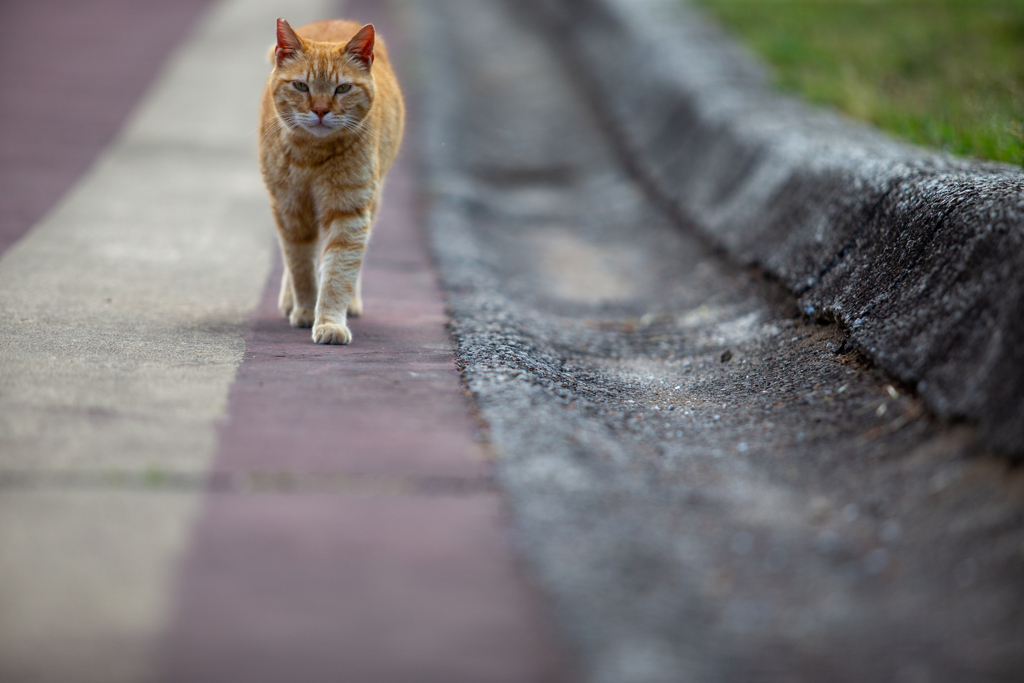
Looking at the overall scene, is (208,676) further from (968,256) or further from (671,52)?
(671,52)

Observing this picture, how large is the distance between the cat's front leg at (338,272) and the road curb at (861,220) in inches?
68.4

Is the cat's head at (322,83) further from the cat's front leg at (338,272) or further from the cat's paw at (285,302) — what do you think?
the cat's paw at (285,302)

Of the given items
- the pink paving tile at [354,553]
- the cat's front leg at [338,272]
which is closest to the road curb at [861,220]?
the pink paving tile at [354,553]

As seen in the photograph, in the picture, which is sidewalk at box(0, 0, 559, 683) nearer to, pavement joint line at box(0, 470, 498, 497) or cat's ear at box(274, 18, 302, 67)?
pavement joint line at box(0, 470, 498, 497)

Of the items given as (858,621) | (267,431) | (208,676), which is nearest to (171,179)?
(267,431)

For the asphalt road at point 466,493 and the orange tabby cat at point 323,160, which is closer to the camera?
the asphalt road at point 466,493

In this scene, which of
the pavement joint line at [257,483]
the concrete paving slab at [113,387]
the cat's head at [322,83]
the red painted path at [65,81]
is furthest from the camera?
the red painted path at [65,81]

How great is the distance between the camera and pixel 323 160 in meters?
3.16

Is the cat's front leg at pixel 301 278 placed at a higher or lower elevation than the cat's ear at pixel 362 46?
lower

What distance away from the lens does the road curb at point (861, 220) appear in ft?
7.16

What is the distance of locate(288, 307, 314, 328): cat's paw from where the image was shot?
131 inches

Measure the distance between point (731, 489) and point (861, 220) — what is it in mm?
1575

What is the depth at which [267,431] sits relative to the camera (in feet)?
7.43

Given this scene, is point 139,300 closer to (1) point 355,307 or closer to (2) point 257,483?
(1) point 355,307
